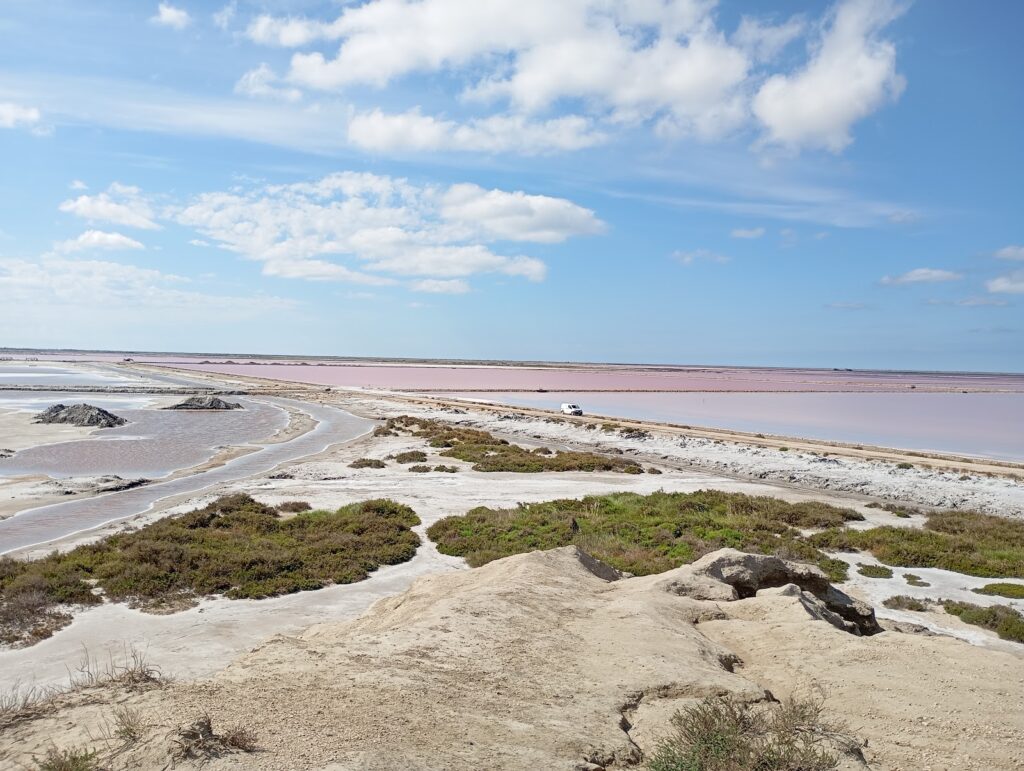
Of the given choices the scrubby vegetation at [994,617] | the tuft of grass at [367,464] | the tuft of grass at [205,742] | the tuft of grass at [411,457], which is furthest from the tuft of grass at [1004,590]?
the tuft of grass at [411,457]

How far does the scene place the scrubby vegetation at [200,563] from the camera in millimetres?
15633

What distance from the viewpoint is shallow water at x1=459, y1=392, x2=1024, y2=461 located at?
57625 mm

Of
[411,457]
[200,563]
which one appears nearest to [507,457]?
[411,457]

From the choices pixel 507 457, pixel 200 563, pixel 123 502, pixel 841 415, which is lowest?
pixel 123 502

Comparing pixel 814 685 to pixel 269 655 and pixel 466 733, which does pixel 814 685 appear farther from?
pixel 269 655

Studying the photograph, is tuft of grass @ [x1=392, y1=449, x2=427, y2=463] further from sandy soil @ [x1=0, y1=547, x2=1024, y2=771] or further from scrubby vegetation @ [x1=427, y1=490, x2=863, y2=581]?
sandy soil @ [x1=0, y1=547, x2=1024, y2=771]

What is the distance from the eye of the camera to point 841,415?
3280 inches

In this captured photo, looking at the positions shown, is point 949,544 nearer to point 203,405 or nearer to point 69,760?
point 69,760

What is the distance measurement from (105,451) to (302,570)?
1345 inches

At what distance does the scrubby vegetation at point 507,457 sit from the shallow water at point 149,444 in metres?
14.3

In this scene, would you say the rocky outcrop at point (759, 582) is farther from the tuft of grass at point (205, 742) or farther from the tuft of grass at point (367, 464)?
the tuft of grass at point (367, 464)

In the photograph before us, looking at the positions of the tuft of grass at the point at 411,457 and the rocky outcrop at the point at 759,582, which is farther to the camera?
the tuft of grass at the point at 411,457

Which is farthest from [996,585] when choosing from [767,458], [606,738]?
Answer: [767,458]

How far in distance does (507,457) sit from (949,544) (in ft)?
81.7
